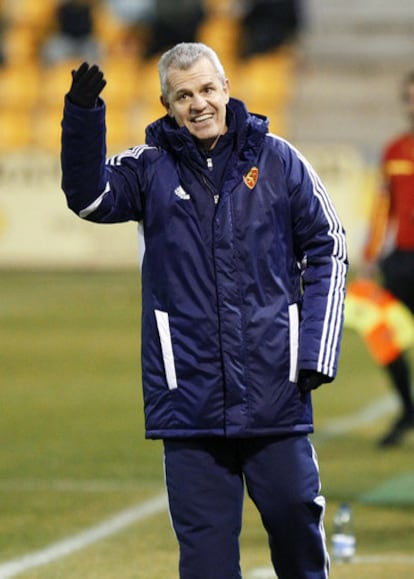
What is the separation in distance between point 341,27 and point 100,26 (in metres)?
4.24

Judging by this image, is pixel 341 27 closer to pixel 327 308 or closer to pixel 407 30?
pixel 407 30

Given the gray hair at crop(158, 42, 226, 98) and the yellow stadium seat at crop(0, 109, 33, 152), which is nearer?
the gray hair at crop(158, 42, 226, 98)

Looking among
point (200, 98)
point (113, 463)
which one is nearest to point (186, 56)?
point (200, 98)

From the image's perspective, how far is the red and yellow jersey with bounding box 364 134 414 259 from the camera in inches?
Answer: 384

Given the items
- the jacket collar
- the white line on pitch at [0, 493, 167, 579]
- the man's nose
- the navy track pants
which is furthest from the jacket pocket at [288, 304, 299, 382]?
the white line on pitch at [0, 493, 167, 579]

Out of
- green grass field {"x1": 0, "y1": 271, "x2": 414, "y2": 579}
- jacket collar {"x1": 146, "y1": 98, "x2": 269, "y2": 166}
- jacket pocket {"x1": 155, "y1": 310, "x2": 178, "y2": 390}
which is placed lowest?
green grass field {"x1": 0, "y1": 271, "x2": 414, "y2": 579}

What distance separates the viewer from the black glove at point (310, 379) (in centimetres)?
487

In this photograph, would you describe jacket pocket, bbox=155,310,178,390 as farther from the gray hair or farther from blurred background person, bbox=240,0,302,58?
blurred background person, bbox=240,0,302,58

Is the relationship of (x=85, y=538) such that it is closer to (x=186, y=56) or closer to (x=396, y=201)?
(x=186, y=56)

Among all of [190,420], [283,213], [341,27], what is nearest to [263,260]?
[283,213]

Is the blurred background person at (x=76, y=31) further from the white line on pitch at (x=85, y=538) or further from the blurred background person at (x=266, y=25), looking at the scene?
the white line on pitch at (x=85, y=538)

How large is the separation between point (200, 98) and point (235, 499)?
1.20 m

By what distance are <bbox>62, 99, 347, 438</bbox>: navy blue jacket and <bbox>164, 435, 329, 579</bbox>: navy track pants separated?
0.27 feet

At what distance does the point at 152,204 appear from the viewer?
4.94 metres
